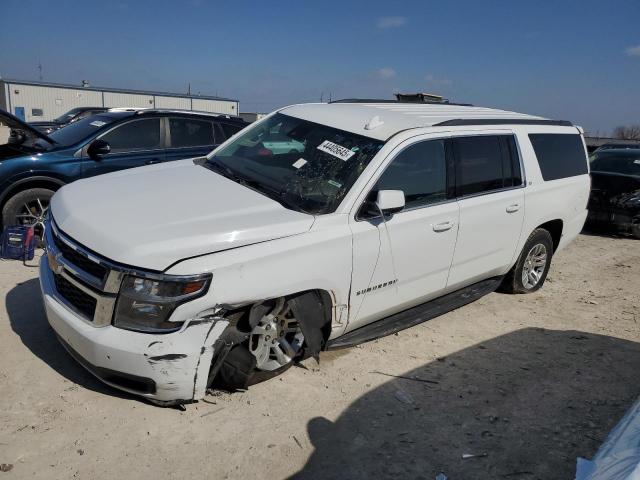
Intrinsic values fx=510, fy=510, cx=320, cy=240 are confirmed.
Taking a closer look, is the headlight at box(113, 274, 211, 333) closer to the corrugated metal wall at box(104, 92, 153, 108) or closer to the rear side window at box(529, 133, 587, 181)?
the rear side window at box(529, 133, 587, 181)

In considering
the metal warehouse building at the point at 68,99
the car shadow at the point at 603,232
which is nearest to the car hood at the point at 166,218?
the car shadow at the point at 603,232

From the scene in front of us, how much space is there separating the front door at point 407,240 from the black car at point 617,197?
623 centimetres

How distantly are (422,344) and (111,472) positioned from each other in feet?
8.68

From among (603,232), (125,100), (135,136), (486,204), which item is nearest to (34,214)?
(135,136)

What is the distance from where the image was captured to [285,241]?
317cm

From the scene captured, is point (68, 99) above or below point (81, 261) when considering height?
above

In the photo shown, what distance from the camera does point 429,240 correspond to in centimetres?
401

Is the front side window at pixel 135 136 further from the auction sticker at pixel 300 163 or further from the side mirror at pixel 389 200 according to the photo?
the side mirror at pixel 389 200

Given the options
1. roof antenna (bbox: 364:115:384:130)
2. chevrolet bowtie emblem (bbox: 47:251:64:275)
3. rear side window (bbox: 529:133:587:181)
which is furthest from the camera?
rear side window (bbox: 529:133:587:181)

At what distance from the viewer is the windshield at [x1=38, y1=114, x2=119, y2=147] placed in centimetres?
647

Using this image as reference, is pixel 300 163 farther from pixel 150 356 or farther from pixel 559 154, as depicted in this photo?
pixel 559 154

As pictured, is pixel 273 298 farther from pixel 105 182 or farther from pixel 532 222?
pixel 532 222

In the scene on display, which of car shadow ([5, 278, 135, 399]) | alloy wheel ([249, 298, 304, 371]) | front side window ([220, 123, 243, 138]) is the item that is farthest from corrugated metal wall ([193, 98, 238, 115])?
alloy wheel ([249, 298, 304, 371])

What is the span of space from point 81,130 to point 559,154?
587 centimetres
